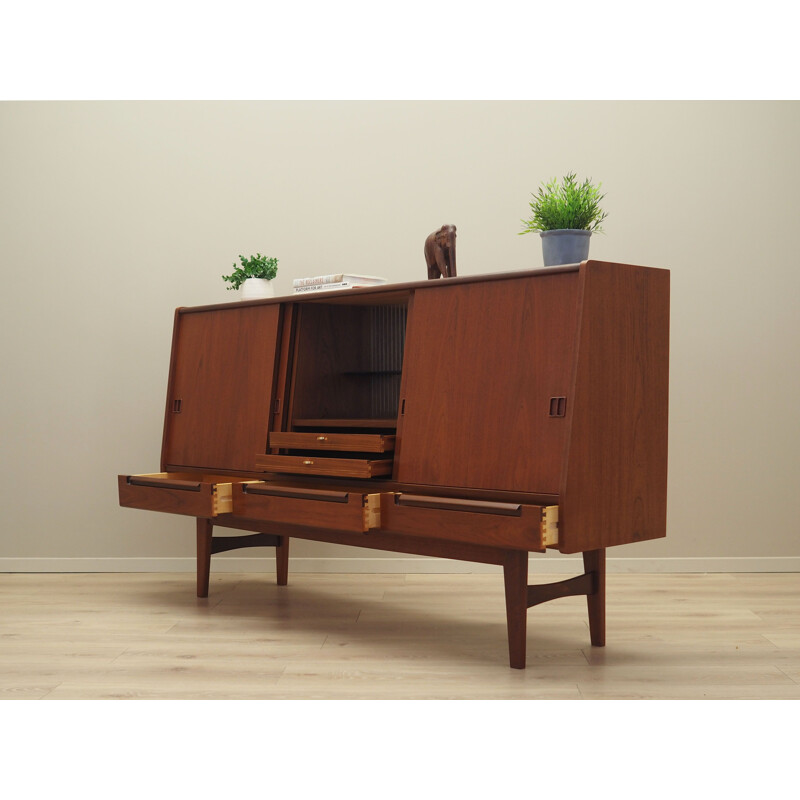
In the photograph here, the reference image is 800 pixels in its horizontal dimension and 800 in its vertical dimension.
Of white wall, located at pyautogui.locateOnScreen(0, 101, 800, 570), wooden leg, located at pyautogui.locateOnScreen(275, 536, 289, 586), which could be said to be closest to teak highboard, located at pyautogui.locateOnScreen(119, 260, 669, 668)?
wooden leg, located at pyautogui.locateOnScreen(275, 536, 289, 586)

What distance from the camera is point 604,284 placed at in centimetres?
233

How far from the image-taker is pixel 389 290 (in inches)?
110

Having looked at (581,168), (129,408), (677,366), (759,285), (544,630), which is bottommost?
(544,630)

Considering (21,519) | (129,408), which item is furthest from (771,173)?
(21,519)

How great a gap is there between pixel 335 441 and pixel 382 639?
2.07 feet

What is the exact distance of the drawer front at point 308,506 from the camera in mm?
2551

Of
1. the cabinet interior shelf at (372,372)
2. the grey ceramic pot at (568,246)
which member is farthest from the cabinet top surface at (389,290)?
the cabinet interior shelf at (372,372)

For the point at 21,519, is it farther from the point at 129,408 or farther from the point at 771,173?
the point at 771,173

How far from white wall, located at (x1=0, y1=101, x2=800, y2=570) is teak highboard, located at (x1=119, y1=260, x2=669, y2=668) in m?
0.80

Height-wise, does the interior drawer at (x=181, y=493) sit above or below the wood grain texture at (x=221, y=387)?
below

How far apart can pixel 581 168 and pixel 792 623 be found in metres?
2.02

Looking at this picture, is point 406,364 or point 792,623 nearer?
point 406,364

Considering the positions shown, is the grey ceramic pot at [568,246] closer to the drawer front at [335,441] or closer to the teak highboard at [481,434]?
the teak highboard at [481,434]

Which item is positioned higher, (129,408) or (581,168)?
(581,168)
